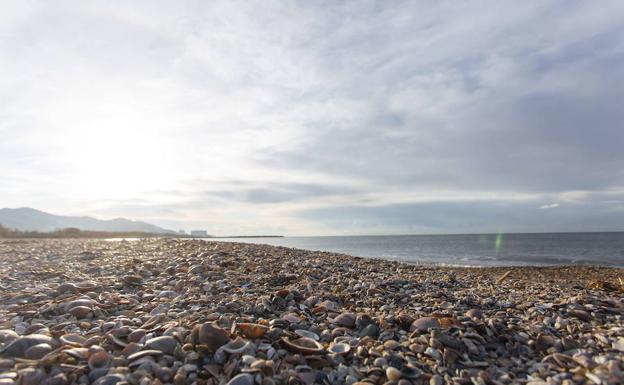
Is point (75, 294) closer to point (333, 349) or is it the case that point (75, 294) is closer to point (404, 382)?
point (333, 349)

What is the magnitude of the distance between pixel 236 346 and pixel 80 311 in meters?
2.53

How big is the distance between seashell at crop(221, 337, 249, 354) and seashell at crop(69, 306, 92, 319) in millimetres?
2370

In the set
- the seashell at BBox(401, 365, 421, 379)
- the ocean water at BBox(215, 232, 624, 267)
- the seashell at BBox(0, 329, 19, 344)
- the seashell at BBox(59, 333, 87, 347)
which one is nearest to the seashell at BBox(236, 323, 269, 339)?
the seashell at BBox(401, 365, 421, 379)

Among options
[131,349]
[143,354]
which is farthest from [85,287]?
[143,354]

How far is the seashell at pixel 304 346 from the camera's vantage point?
3.53 m

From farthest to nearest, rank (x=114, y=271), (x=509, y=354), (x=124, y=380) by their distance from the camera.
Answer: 1. (x=114, y=271)
2. (x=509, y=354)
3. (x=124, y=380)

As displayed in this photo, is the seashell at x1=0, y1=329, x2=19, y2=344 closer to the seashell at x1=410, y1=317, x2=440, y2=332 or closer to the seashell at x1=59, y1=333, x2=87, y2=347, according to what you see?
the seashell at x1=59, y1=333, x2=87, y2=347

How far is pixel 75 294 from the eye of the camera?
5699mm

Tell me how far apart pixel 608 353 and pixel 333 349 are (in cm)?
280

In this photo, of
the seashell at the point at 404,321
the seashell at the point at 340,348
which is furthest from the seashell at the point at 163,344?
the seashell at the point at 404,321

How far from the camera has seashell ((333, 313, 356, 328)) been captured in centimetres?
443

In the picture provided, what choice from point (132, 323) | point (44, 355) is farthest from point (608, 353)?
point (44, 355)

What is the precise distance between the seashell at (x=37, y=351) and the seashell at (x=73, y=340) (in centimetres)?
16

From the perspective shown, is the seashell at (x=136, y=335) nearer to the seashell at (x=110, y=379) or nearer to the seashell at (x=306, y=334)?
the seashell at (x=110, y=379)
